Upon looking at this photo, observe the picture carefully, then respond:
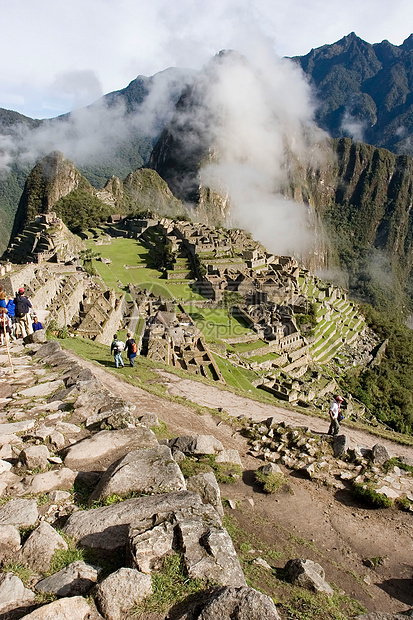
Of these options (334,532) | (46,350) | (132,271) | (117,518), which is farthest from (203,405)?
(132,271)

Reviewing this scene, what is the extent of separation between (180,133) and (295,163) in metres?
64.2

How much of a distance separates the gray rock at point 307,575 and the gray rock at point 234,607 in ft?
3.99

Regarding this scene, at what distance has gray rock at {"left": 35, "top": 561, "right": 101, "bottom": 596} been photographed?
10.0ft

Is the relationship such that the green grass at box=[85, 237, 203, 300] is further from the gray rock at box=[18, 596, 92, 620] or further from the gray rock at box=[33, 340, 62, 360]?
the gray rock at box=[18, 596, 92, 620]

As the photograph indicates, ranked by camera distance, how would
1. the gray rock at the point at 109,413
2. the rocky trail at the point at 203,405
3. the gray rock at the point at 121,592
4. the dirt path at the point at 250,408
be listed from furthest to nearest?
the dirt path at the point at 250,408 → the rocky trail at the point at 203,405 → the gray rock at the point at 109,413 → the gray rock at the point at 121,592

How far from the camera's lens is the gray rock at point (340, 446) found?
24.1ft

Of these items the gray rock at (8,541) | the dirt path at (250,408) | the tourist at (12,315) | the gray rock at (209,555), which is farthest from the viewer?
the dirt path at (250,408)

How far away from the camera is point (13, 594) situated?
294 centimetres

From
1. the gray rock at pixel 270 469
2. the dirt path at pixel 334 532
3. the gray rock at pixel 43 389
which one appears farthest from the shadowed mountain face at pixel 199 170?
the dirt path at pixel 334 532

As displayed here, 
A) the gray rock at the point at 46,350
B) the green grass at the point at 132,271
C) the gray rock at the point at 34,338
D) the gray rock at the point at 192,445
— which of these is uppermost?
the green grass at the point at 132,271

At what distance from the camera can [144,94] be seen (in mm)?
199500

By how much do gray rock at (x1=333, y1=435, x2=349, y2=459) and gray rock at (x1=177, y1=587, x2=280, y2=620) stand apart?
4.78 meters

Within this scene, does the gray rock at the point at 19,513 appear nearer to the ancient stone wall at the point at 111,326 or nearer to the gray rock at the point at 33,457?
the gray rock at the point at 33,457

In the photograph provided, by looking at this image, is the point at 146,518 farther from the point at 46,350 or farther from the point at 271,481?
the point at 46,350
